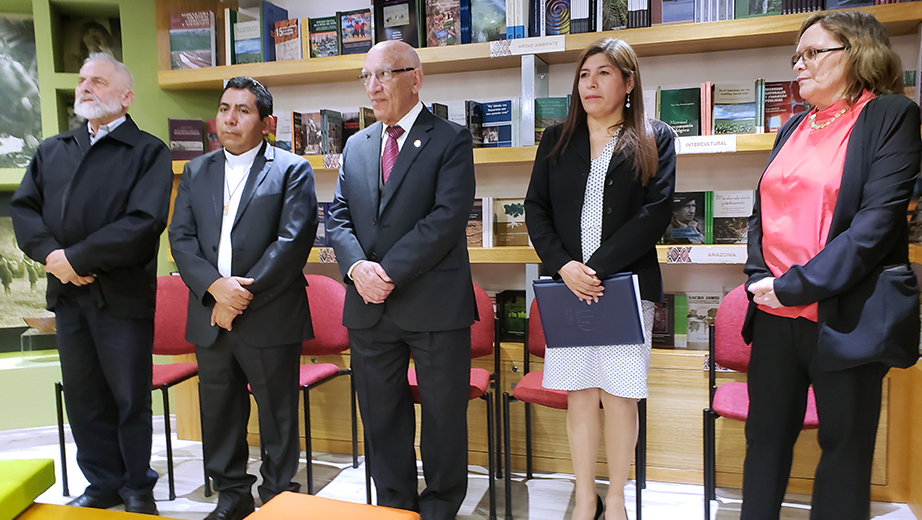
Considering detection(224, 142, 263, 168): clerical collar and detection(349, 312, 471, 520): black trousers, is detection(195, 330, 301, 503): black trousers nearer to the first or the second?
detection(349, 312, 471, 520): black trousers

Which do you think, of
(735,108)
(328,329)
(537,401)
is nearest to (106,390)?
(328,329)

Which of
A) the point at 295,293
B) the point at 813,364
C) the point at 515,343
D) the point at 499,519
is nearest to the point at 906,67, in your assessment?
the point at 813,364

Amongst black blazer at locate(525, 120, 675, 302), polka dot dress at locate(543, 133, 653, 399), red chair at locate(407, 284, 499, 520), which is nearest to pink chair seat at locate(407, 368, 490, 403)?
red chair at locate(407, 284, 499, 520)

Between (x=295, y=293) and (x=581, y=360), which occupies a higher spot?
(x=295, y=293)

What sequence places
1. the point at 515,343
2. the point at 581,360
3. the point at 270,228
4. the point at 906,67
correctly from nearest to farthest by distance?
the point at 581,360, the point at 270,228, the point at 906,67, the point at 515,343

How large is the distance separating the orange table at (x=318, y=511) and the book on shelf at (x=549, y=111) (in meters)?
2.17

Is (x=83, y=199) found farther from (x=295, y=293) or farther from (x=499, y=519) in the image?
(x=499, y=519)

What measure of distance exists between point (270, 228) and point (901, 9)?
2.67 metres

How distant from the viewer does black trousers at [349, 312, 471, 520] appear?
2.31m

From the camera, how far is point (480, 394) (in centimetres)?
262

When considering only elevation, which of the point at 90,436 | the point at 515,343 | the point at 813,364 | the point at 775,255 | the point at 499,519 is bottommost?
the point at 499,519

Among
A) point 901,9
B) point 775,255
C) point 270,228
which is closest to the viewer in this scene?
point 775,255

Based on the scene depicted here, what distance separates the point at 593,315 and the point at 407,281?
2.09 feet

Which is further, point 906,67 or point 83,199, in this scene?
point 906,67
